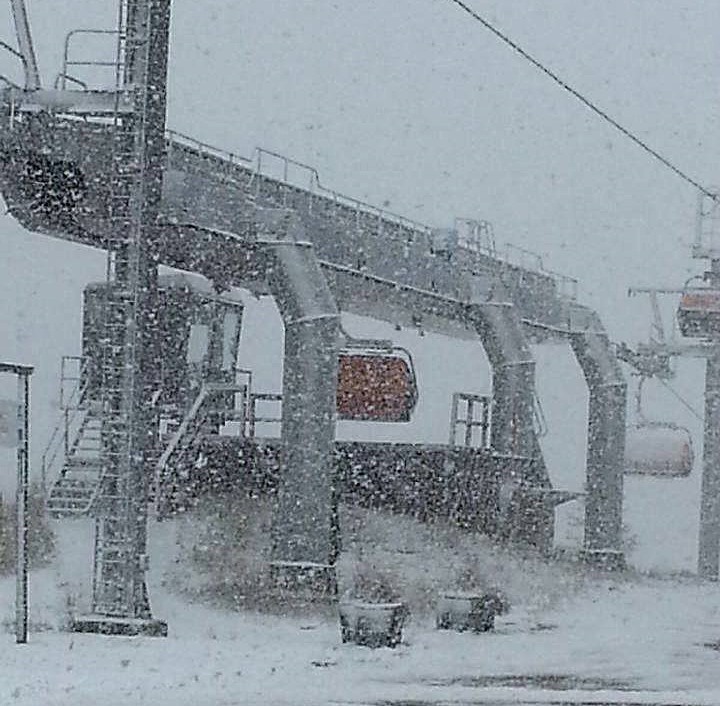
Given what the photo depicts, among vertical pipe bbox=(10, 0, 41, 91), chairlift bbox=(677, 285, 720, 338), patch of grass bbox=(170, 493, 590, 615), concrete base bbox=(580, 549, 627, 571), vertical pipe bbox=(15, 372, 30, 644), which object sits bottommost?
concrete base bbox=(580, 549, 627, 571)

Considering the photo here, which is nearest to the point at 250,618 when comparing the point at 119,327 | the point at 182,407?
the point at 119,327

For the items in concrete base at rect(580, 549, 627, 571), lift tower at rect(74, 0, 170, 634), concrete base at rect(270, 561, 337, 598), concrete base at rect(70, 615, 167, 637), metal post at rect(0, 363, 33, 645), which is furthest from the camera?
concrete base at rect(580, 549, 627, 571)

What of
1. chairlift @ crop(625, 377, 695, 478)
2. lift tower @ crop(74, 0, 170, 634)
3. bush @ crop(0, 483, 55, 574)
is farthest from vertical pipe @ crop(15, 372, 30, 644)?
chairlift @ crop(625, 377, 695, 478)

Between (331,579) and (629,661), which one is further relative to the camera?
(331,579)

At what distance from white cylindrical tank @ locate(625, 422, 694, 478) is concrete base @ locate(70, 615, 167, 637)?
20.8 m

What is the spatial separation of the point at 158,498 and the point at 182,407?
2.71 metres

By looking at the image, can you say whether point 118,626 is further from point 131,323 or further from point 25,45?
point 25,45

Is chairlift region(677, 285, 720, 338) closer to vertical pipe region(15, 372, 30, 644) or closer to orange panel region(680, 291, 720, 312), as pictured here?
orange panel region(680, 291, 720, 312)

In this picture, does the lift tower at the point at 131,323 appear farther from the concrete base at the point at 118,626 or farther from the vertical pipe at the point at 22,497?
the vertical pipe at the point at 22,497

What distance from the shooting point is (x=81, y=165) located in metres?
19.9

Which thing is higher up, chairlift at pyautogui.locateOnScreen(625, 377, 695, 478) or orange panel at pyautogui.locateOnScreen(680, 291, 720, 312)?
orange panel at pyautogui.locateOnScreen(680, 291, 720, 312)

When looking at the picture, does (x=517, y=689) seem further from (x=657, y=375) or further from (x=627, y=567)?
(x=657, y=375)

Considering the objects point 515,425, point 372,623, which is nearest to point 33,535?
point 372,623

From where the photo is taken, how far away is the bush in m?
23.0
